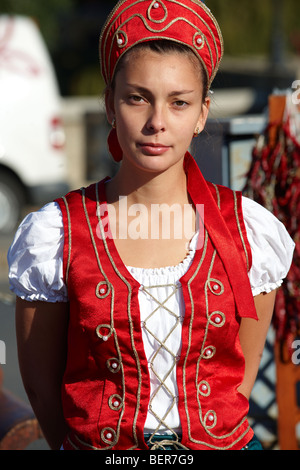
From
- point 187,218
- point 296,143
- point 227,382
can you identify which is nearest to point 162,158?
point 187,218

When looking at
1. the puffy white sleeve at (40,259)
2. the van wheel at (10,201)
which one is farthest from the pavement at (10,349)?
the van wheel at (10,201)

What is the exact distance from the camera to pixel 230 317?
187 centimetres

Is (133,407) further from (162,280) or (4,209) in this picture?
(4,209)

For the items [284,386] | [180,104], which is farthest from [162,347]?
[284,386]

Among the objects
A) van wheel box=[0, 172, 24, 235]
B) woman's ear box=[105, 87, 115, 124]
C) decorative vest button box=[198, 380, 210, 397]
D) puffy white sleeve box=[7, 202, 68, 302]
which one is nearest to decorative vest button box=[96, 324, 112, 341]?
puffy white sleeve box=[7, 202, 68, 302]

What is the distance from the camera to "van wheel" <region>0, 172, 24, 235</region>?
9148mm

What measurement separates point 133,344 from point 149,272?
17 cm

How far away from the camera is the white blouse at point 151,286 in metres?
1.84

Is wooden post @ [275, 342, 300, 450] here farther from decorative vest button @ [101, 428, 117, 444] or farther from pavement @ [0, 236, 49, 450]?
decorative vest button @ [101, 428, 117, 444]

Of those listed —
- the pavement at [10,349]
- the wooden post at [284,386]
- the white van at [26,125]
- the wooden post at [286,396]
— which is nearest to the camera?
the wooden post at [284,386]

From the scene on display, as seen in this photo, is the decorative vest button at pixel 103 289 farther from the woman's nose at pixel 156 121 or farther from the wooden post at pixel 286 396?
the wooden post at pixel 286 396

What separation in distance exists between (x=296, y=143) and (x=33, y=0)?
1487 cm
